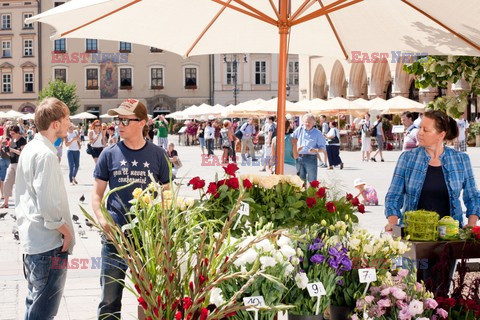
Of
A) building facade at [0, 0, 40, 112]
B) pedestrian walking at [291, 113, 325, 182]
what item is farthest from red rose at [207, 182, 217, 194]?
building facade at [0, 0, 40, 112]

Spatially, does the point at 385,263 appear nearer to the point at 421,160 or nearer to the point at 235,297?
the point at 235,297

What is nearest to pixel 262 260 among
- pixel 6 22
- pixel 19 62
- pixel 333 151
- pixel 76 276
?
pixel 76 276

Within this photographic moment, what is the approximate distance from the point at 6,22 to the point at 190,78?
17172 millimetres

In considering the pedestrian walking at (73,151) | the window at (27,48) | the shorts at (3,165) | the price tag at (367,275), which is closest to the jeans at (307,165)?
the shorts at (3,165)

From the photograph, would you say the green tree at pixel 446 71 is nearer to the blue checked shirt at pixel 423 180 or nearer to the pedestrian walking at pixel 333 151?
the blue checked shirt at pixel 423 180

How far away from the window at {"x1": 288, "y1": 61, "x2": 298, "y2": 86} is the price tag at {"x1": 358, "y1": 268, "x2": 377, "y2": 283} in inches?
2613

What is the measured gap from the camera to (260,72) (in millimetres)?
→ 68375

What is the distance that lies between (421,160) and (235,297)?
8.80 feet

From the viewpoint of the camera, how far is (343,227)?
3852mm

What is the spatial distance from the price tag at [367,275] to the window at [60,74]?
225 ft

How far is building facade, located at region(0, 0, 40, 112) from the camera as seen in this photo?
70375 millimetres

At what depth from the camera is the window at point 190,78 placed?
68812mm

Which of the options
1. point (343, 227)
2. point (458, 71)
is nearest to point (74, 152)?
point (458, 71)

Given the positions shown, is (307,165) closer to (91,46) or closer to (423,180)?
(423,180)
